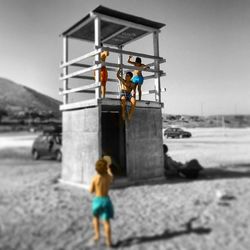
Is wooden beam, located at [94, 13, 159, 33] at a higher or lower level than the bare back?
higher

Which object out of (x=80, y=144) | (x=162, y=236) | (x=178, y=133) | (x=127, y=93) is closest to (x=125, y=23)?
(x=127, y=93)

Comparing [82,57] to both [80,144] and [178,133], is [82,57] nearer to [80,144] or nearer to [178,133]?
[80,144]

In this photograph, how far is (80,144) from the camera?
8867 millimetres

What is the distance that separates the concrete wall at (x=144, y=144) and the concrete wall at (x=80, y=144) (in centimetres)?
117

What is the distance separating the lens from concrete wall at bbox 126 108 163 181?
29.7 ft

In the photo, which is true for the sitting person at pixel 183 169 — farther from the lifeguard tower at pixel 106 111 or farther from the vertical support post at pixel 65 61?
→ the vertical support post at pixel 65 61

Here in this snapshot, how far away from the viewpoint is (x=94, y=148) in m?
8.35

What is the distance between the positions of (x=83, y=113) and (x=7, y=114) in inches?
103

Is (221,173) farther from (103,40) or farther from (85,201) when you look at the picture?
(103,40)

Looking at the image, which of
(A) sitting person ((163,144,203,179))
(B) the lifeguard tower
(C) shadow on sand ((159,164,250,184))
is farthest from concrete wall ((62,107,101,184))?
(A) sitting person ((163,144,203,179))

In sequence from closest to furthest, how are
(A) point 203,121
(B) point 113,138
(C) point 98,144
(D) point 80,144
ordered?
(C) point 98,144 < (D) point 80,144 < (B) point 113,138 < (A) point 203,121

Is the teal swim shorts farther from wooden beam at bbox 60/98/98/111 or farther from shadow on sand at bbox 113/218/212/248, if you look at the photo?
wooden beam at bbox 60/98/98/111

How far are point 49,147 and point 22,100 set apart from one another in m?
2.71

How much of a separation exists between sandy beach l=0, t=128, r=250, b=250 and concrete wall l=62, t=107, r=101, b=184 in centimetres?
57
